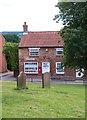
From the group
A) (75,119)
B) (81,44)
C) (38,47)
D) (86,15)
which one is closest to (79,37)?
(81,44)

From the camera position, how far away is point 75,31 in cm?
2314

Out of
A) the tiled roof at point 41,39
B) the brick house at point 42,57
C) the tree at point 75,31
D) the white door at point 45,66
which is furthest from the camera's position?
the tiled roof at point 41,39

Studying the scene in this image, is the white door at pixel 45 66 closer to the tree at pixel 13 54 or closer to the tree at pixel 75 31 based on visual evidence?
the tree at pixel 13 54

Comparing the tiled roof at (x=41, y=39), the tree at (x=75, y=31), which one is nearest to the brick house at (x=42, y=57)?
the tiled roof at (x=41, y=39)

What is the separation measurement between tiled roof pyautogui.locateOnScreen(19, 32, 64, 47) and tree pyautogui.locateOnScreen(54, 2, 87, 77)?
16342mm

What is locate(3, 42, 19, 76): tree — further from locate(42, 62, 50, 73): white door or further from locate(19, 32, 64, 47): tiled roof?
locate(42, 62, 50, 73): white door

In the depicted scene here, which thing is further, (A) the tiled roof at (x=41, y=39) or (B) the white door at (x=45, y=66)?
(A) the tiled roof at (x=41, y=39)

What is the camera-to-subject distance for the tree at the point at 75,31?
22.8 m

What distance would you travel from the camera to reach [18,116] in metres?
7.66

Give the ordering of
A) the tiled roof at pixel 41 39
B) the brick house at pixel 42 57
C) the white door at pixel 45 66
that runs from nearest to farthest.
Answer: the brick house at pixel 42 57 → the white door at pixel 45 66 → the tiled roof at pixel 41 39

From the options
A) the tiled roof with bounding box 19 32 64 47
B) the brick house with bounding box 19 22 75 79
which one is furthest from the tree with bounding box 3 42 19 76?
the tiled roof with bounding box 19 32 64 47

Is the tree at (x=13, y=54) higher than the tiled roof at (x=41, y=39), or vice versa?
the tiled roof at (x=41, y=39)

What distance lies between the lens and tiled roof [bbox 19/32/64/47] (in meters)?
41.9

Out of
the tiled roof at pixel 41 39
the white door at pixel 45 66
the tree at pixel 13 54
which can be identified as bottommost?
the white door at pixel 45 66
